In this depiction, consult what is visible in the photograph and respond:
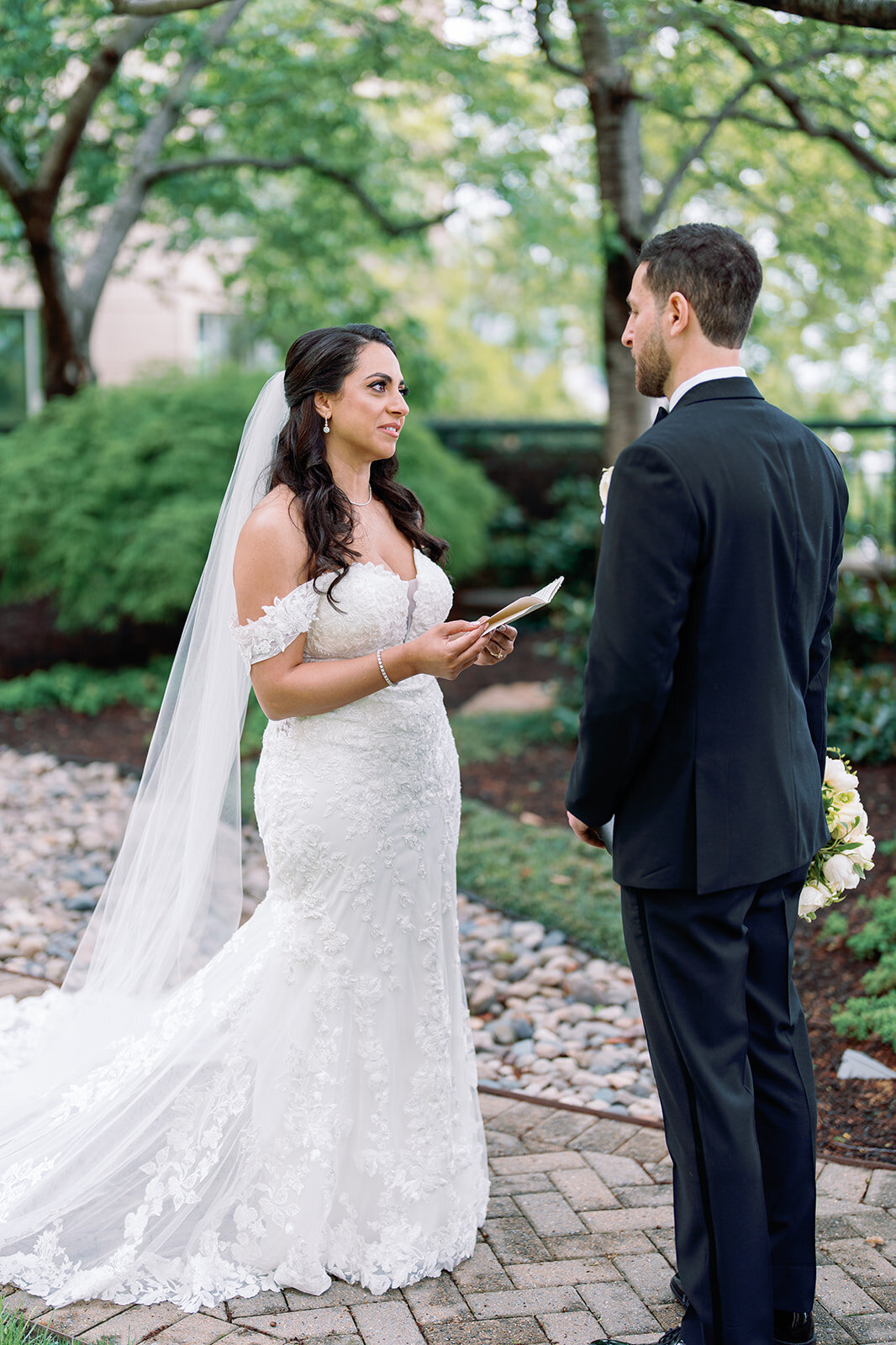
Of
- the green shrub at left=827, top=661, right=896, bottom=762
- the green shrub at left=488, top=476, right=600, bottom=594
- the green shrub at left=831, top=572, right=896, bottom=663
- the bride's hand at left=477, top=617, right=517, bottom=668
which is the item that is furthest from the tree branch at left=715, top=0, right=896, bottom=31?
the green shrub at left=488, top=476, right=600, bottom=594

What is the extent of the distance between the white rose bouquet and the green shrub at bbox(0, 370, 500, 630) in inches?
227

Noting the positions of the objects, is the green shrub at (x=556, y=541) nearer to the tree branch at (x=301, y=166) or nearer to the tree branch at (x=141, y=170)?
the tree branch at (x=301, y=166)

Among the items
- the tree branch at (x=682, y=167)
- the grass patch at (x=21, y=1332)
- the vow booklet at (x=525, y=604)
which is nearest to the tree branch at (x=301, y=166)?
the tree branch at (x=682, y=167)

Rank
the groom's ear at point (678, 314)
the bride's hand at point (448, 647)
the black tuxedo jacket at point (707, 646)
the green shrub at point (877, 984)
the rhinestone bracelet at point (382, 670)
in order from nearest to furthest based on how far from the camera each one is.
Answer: the black tuxedo jacket at point (707, 646) < the groom's ear at point (678, 314) < the bride's hand at point (448, 647) < the rhinestone bracelet at point (382, 670) < the green shrub at point (877, 984)

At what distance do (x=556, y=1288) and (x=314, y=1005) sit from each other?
0.87 m

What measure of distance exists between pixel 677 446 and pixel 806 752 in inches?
27.0

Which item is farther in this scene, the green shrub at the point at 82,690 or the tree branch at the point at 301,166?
the tree branch at the point at 301,166

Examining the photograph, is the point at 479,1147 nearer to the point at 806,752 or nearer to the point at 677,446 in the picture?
the point at 806,752

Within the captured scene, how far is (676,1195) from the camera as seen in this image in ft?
7.99

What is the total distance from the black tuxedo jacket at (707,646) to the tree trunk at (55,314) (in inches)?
284

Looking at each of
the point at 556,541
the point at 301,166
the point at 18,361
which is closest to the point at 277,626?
the point at 301,166

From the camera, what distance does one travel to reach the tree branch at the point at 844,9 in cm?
334

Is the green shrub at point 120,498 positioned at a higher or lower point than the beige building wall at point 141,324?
higher

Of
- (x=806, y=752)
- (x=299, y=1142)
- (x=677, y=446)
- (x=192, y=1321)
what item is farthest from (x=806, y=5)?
(x=192, y=1321)
